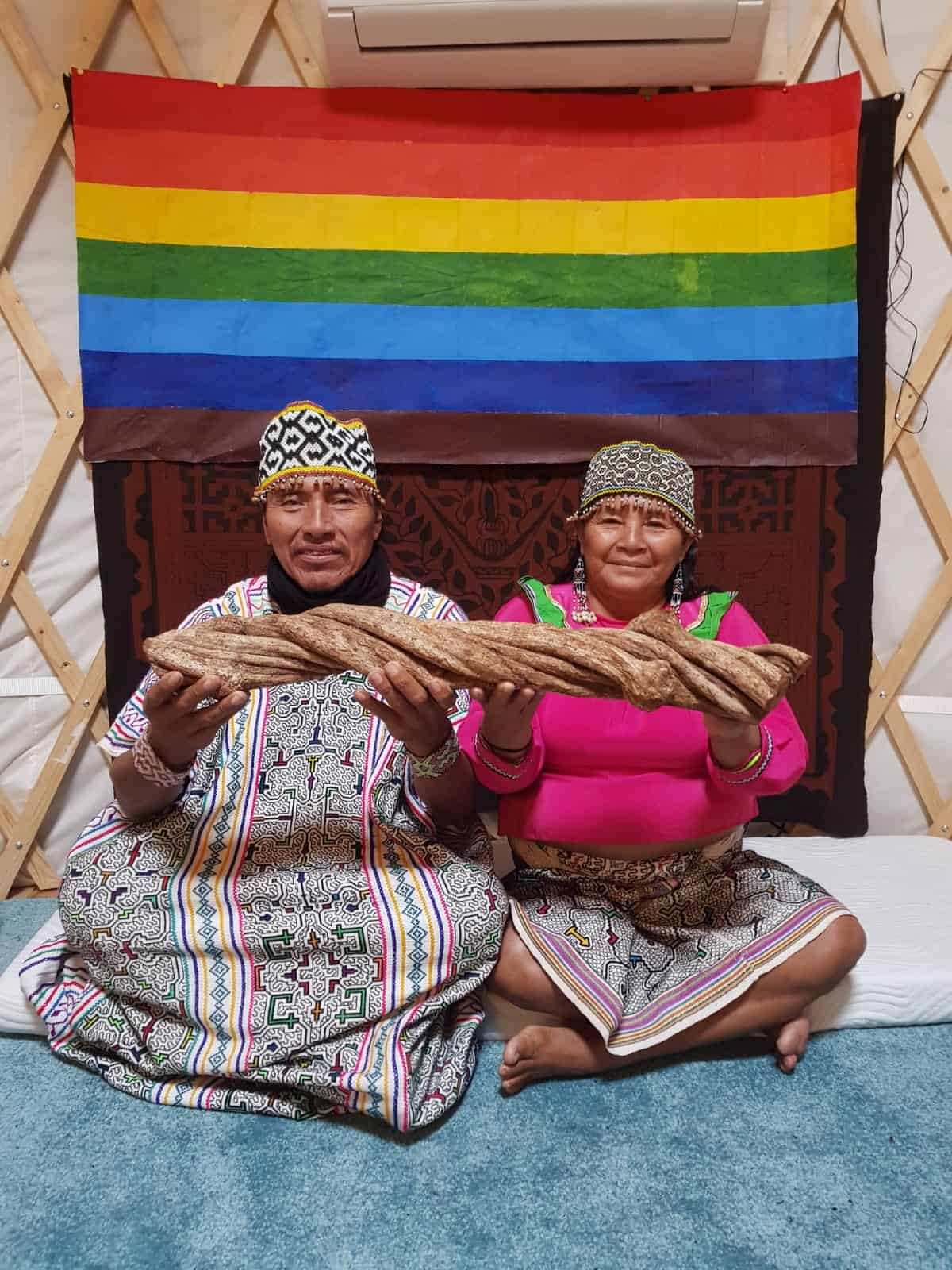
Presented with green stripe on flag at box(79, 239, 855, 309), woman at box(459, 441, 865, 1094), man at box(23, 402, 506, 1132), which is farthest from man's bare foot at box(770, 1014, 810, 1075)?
green stripe on flag at box(79, 239, 855, 309)

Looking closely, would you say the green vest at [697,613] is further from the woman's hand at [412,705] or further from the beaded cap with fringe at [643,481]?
the woman's hand at [412,705]

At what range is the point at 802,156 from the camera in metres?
1.51

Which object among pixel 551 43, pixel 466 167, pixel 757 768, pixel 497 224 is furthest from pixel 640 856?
pixel 551 43

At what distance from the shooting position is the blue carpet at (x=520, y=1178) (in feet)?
2.92

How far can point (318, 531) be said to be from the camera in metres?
1.16

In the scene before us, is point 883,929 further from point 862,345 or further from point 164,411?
point 164,411

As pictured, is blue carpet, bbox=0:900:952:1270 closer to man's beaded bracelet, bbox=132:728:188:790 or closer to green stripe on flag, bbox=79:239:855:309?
man's beaded bracelet, bbox=132:728:188:790

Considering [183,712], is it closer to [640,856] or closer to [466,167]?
[640,856]

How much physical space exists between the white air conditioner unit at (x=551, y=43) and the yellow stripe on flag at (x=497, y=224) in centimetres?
21

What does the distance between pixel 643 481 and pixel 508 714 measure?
0.42 metres

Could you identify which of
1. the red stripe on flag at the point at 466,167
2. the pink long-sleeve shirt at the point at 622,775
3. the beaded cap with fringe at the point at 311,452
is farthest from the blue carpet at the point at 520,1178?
the red stripe on flag at the point at 466,167

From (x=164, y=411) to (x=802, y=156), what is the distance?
1.33 meters

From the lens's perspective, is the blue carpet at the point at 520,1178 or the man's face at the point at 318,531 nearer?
the blue carpet at the point at 520,1178

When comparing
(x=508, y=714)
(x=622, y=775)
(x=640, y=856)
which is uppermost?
(x=508, y=714)
